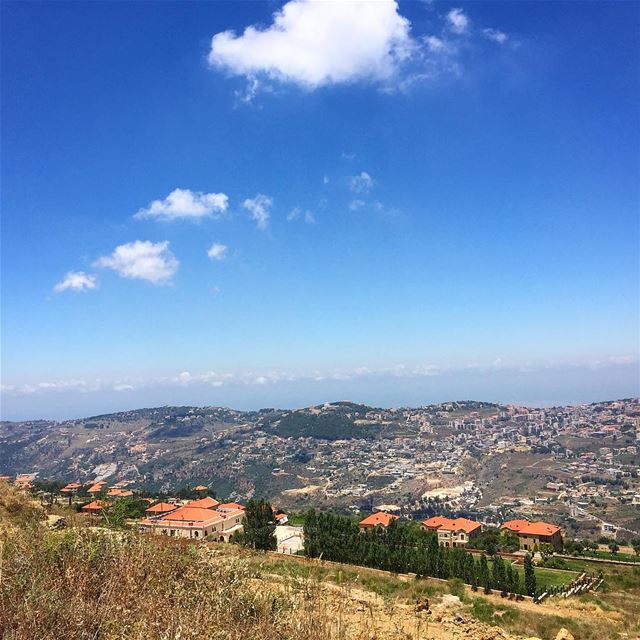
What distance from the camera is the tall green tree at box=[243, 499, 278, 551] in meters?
24.0

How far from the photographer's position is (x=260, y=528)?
24.8 m

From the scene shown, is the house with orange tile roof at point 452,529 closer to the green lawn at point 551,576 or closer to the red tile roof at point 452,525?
the red tile roof at point 452,525

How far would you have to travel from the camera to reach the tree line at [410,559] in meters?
20.5

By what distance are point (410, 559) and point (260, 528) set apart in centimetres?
819

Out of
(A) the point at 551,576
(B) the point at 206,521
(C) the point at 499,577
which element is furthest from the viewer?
(B) the point at 206,521

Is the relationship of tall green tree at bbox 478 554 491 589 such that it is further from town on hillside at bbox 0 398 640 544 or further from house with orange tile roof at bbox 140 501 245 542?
town on hillside at bbox 0 398 640 544

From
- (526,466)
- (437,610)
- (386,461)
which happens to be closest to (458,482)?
(526,466)

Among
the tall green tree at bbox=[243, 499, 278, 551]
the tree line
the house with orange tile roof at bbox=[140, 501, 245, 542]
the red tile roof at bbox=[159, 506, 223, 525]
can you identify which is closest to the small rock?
the tree line

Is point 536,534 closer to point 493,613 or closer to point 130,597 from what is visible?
point 493,613

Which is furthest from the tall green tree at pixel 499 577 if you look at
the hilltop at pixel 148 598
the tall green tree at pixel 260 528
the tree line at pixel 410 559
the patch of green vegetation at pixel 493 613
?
the hilltop at pixel 148 598

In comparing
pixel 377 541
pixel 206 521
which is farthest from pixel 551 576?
pixel 206 521

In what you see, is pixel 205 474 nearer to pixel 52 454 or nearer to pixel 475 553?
pixel 52 454

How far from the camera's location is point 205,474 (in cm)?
14338

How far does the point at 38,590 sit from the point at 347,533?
27930mm
